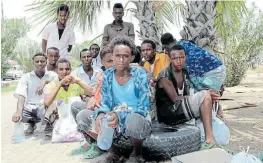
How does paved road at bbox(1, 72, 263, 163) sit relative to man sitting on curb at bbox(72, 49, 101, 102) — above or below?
below

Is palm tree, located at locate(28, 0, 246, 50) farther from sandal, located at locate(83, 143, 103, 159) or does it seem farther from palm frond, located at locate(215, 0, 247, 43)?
sandal, located at locate(83, 143, 103, 159)

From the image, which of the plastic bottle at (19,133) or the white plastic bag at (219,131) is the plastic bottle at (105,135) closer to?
the white plastic bag at (219,131)

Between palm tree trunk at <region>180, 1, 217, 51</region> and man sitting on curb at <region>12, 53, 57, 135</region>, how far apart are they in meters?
1.96

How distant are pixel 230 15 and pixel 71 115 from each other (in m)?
4.15

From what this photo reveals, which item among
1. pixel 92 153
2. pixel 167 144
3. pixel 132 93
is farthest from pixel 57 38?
pixel 167 144

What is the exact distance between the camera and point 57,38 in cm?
541

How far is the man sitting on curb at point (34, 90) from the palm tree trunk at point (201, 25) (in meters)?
1.96

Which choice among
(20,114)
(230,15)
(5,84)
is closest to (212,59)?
(20,114)

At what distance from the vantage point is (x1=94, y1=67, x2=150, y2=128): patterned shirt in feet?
9.44

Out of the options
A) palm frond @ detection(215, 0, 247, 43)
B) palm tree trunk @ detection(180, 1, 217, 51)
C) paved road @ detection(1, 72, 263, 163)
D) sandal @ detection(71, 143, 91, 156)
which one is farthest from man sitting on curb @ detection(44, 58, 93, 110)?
palm frond @ detection(215, 0, 247, 43)

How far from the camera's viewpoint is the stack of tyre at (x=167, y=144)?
10.1 ft

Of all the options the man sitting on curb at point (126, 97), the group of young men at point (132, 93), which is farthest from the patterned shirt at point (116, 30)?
the man sitting on curb at point (126, 97)

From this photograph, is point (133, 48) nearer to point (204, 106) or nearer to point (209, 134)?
point (204, 106)

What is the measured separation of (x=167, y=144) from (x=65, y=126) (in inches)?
56.4
